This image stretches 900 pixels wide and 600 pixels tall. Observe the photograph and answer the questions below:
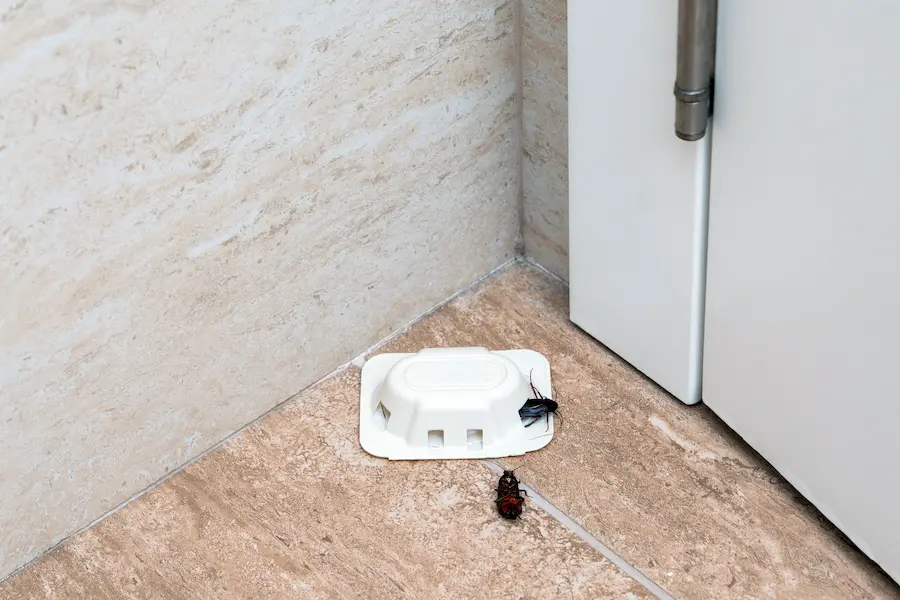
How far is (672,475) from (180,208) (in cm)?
59

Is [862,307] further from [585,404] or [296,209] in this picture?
[296,209]

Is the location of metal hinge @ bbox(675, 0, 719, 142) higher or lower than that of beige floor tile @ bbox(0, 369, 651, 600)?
higher

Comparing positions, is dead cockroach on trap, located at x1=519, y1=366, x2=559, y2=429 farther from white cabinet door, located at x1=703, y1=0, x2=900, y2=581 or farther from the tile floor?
white cabinet door, located at x1=703, y1=0, x2=900, y2=581

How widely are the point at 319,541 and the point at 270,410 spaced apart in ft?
0.69

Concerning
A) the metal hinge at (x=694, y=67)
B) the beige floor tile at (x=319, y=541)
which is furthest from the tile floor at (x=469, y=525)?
the metal hinge at (x=694, y=67)

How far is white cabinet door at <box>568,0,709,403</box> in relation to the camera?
1.12 m

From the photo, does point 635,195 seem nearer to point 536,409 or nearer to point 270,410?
point 536,409

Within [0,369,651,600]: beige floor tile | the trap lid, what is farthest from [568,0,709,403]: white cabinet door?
[0,369,651,600]: beige floor tile

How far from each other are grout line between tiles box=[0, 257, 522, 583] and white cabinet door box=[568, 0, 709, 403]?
168 mm

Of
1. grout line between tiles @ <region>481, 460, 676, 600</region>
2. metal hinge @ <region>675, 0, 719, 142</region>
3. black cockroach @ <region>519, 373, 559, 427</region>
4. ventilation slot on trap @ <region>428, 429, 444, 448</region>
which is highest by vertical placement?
metal hinge @ <region>675, 0, 719, 142</region>

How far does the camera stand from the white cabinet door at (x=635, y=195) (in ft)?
3.66

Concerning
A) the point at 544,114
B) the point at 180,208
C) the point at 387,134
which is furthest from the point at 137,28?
the point at 544,114

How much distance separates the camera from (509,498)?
1.21 metres

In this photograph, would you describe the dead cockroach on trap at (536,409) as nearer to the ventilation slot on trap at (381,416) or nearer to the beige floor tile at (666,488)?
the beige floor tile at (666,488)
